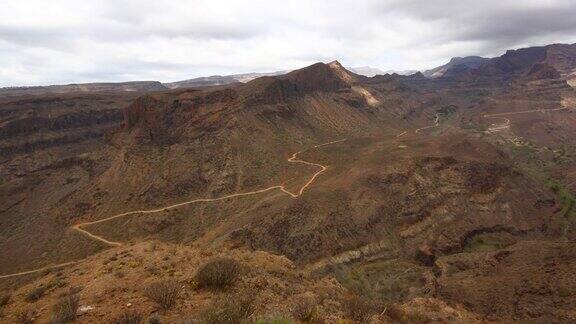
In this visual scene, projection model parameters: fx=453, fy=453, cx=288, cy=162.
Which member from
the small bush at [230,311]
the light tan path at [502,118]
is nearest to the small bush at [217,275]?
the small bush at [230,311]

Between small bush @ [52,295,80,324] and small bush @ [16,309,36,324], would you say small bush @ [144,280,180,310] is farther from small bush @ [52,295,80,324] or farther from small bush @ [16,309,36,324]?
small bush @ [16,309,36,324]

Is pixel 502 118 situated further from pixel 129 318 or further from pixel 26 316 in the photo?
pixel 26 316

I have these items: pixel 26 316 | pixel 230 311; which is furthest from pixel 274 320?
pixel 26 316

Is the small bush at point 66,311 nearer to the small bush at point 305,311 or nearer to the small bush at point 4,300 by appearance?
the small bush at point 4,300

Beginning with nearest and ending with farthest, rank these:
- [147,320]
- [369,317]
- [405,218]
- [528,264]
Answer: [147,320] < [369,317] < [528,264] < [405,218]

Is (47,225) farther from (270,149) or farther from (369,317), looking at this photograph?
(369,317)

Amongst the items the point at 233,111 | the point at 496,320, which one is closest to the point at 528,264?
the point at 496,320

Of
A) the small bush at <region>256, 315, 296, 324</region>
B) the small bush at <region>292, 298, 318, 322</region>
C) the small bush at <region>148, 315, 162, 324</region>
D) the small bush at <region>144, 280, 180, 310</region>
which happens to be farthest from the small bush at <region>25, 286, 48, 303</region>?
the small bush at <region>256, 315, 296, 324</region>
